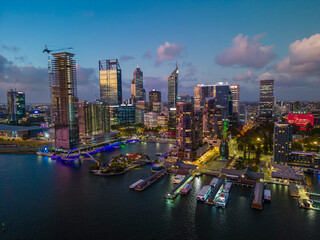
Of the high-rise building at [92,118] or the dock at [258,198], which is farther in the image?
the high-rise building at [92,118]

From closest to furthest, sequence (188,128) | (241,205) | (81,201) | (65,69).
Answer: (241,205) < (81,201) < (188,128) < (65,69)

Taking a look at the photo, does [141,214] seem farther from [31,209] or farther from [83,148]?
[83,148]

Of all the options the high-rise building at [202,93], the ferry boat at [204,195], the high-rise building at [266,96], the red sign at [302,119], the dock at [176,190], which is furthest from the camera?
the high-rise building at [266,96]

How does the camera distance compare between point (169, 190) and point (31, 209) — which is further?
point (169, 190)

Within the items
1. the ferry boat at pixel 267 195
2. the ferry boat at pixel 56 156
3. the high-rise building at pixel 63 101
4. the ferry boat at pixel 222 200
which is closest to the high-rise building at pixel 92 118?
the high-rise building at pixel 63 101

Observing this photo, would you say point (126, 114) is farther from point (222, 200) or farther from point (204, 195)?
point (222, 200)

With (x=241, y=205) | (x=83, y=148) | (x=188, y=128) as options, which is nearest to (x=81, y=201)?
(x=241, y=205)

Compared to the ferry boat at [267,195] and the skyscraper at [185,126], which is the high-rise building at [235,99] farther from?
the ferry boat at [267,195]
